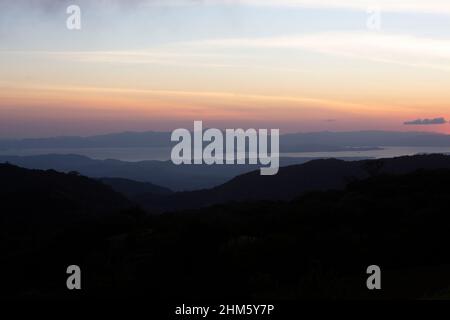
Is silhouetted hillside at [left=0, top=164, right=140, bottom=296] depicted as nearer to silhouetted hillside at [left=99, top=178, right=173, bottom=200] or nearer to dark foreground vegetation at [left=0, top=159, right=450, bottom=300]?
dark foreground vegetation at [left=0, top=159, right=450, bottom=300]

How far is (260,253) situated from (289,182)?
259 feet

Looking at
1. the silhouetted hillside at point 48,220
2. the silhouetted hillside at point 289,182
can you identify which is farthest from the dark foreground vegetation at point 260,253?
the silhouetted hillside at point 289,182

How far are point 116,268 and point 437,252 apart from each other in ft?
37.0

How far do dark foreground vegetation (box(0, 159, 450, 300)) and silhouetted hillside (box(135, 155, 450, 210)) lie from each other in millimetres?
57751

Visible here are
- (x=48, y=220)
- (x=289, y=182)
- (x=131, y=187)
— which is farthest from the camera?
(x=131, y=187)

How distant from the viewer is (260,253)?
19859 mm

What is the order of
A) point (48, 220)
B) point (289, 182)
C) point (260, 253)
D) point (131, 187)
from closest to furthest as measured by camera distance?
point (260, 253)
point (48, 220)
point (289, 182)
point (131, 187)

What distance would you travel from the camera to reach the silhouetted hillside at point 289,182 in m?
89.7

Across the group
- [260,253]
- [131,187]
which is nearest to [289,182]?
[131,187]

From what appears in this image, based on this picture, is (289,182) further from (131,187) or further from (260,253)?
(260,253)

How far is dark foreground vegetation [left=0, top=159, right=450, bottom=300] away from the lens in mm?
17219
